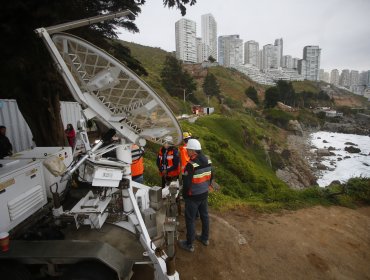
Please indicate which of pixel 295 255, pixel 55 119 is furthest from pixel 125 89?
pixel 55 119

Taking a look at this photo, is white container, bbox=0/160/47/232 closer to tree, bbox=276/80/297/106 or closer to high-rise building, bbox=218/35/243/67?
tree, bbox=276/80/297/106

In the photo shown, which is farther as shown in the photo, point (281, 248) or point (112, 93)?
point (281, 248)

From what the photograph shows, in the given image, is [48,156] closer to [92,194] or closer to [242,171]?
[92,194]

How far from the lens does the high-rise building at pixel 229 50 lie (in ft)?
525

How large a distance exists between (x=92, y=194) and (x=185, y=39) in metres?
132

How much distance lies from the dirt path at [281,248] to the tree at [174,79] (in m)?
49.7

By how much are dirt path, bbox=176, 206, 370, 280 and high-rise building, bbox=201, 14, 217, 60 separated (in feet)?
472

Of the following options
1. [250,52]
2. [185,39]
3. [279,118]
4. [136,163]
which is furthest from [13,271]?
[250,52]

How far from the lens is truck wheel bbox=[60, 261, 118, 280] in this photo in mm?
3537

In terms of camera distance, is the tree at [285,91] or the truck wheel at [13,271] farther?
the tree at [285,91]

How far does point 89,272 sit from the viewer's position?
140 inches

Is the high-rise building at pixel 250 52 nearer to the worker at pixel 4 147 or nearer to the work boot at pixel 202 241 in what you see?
the worker at pixel 4 147

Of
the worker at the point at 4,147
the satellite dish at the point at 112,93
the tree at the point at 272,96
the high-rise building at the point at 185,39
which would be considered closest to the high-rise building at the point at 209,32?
the high-rise building at the point at 185,39

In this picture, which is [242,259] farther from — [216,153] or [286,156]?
[286,156]
